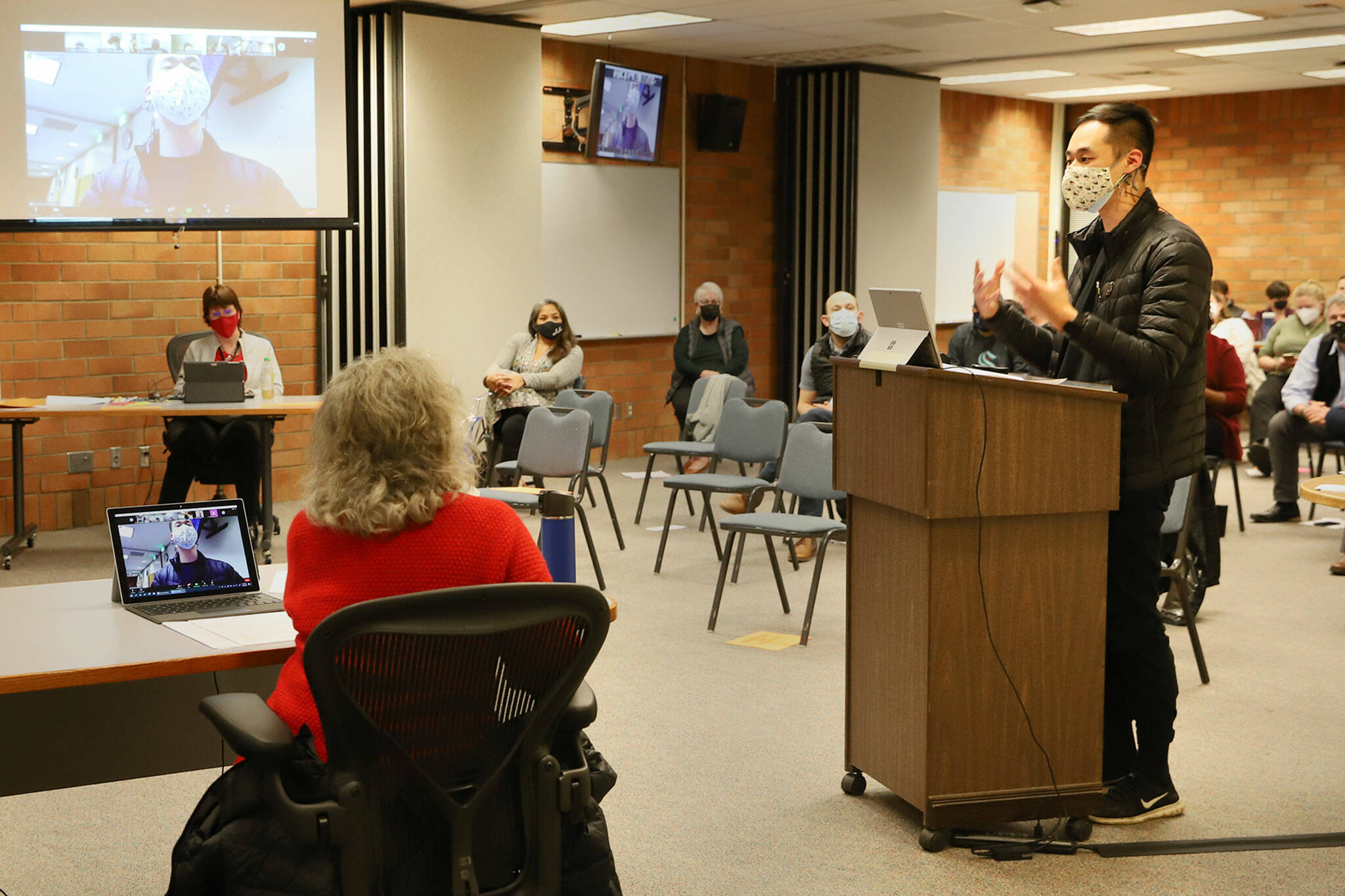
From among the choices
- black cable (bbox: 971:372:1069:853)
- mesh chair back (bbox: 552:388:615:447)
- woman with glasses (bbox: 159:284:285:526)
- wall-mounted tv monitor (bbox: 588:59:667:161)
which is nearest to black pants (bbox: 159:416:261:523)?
woman with glasses (bbox: 159:284:285:526)

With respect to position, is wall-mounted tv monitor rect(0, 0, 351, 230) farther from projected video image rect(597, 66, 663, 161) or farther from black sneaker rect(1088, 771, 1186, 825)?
black sneaker rect(1088, 771, 1186, 825)

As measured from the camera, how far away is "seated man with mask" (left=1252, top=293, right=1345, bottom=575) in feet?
25.0

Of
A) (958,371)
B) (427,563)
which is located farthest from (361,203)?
(427,563)

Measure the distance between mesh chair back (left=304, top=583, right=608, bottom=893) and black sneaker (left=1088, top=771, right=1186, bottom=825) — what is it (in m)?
1.85

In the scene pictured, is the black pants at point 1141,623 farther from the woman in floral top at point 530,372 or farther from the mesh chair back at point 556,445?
the woman in floral top at point 530,372

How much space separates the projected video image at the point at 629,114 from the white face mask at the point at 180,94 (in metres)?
3.04

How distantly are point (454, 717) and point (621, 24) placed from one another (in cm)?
774

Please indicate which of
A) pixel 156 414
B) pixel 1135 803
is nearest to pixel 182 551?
pixel 1135 803

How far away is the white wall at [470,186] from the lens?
8.07 meters

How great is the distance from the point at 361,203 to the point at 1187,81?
7.80 metres

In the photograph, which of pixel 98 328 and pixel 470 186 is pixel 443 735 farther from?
pixel 470 186

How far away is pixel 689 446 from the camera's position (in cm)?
716

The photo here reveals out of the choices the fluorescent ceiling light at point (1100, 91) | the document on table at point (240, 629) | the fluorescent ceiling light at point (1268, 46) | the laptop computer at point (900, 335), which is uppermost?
the fluorescent ceiling light at point (1100, 91)

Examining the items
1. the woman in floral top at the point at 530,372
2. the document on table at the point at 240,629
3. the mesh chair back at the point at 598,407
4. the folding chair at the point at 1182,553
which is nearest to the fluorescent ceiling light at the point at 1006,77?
the woman in floral top at the point at 530,372
